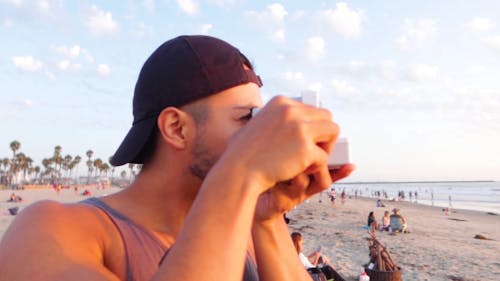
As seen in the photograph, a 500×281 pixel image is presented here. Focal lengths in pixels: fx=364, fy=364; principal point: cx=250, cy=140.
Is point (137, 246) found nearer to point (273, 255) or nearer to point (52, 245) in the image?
point (52, 245)

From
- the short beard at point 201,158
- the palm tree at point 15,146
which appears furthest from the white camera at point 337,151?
the palm tree at point 15,146

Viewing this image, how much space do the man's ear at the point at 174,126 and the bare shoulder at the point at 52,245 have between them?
425 millimetres

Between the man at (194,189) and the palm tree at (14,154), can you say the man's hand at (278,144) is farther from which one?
the palm tree at (14,154)

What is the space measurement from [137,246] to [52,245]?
344mm

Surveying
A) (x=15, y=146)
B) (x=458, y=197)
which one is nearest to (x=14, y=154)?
(x=15, y=146)

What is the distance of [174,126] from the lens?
1489mm

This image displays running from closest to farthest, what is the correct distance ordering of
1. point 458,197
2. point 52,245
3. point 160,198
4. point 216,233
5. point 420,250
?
point 216,233 < point 52,245 < point 160,198 < point 420,250 < point 458,197

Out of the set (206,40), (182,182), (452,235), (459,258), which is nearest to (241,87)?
(206,40)

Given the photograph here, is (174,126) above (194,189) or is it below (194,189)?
above

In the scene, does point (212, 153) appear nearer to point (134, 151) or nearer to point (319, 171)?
point (134, 151)

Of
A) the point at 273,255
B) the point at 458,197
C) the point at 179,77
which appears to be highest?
the point at 179,77

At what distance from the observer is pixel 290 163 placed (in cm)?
98

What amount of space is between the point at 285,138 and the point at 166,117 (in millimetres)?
660

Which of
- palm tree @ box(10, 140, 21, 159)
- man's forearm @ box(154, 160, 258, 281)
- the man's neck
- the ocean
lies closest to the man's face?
the man's neck
